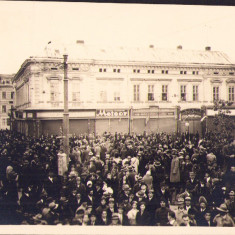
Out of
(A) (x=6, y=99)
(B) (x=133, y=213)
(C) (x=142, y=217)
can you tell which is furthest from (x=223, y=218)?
(A) (x=6, y=99)

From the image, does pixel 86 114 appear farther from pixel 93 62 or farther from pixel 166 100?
pixel 166 100

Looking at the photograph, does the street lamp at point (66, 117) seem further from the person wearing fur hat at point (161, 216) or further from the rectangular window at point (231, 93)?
the rectangular window at point (231, 93)

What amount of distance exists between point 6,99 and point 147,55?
184 cm

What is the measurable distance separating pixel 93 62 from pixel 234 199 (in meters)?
2.38

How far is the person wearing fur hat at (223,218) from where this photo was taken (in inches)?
151

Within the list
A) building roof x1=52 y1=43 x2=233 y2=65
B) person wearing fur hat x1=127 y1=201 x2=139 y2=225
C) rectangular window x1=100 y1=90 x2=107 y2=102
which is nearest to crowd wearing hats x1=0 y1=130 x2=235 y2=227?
person wearing fur hat x1=127 y1=201 x2=139 y2=225

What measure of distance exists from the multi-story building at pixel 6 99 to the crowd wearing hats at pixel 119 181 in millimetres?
125

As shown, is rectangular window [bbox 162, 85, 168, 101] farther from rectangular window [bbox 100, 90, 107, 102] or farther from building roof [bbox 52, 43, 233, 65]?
rectangular window [bbox 100, 90, 107, 102]

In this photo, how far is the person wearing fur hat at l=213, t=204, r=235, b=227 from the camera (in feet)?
12.6

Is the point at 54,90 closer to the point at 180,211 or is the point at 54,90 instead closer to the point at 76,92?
the point at 76,92

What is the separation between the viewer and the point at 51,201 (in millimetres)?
3855

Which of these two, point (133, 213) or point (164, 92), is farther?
point (164, 92)

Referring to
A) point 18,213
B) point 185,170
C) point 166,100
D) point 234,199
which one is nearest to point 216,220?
point 234,199

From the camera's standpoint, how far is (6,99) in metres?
4.04
